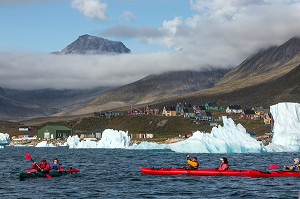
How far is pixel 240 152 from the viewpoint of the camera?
13525cm

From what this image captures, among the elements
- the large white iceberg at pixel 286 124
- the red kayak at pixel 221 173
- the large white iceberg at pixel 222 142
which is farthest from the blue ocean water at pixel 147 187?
the large white iceberg at pixel 286 124

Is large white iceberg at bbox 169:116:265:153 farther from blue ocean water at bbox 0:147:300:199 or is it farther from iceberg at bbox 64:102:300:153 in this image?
blue ocean water at bbox 0:147:300:199

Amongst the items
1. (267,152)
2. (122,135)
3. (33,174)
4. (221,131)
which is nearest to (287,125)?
(267,152)

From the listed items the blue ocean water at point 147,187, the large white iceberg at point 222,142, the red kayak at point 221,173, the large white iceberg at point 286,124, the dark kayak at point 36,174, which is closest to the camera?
the blue ocean water at point 147,187

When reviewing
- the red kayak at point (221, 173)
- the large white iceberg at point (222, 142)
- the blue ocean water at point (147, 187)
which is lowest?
the blue ocean water at point (147, 187)

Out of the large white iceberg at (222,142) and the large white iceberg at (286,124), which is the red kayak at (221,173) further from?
the large white iceberg at (286,124)

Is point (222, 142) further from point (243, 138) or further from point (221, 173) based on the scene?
point (221, 173)

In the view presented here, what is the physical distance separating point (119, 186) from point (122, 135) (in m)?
129

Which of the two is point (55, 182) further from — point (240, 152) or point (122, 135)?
point (122, 135)

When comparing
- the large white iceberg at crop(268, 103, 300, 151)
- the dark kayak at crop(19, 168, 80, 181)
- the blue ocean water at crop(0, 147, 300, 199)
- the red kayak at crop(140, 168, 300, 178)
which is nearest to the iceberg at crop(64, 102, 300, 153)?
the large white iceberg at crop(268, 103, 300, 151)

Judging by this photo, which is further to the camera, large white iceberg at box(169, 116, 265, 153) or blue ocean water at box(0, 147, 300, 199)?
large white iceberg at box(169, 116, 265, 153)

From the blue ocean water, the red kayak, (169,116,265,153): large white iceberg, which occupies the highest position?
(169,116,265,153): large white iceberg

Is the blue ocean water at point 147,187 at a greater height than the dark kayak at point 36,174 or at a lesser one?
lesser

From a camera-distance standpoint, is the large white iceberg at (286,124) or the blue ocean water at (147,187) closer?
the blue ocean water at (147,187)
